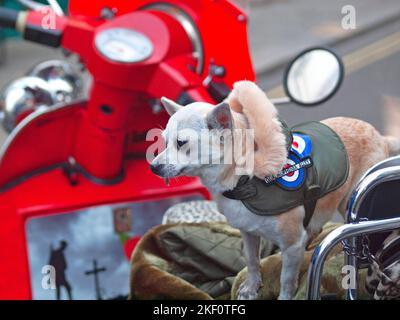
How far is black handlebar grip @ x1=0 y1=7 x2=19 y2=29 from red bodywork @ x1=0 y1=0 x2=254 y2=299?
0.19ft

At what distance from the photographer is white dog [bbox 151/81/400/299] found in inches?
Result: 54.3

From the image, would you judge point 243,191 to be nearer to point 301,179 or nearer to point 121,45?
point 301,179

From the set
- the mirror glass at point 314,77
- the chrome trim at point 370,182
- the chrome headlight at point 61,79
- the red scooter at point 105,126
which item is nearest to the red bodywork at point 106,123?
the red scooter at point 105,126

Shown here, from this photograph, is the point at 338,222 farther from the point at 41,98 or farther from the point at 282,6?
the point at 282,6

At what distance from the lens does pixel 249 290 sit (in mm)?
1725

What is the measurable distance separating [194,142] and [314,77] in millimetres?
571

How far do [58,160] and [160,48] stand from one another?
2.25ft

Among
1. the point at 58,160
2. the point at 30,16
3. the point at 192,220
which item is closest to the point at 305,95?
the point at 192,220

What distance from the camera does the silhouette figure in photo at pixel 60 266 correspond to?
229 cm

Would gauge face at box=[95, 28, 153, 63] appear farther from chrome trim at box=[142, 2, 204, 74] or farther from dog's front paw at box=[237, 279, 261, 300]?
dog's front paw at box=[237, 279, 261, 300]

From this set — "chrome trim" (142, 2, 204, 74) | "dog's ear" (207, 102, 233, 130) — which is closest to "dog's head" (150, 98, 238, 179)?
"dog's ear" (207, 102, 233, 130)

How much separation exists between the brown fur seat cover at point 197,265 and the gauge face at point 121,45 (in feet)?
1.59

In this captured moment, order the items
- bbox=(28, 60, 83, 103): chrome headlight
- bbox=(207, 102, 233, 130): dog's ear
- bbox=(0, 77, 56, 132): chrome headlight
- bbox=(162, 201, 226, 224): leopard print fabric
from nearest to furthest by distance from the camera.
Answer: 1. bbox=(207, 102, 233, 130): dog's ear
2. bbox=(162, 201, 226, 224): leopard print fabric
3. bbox=(0, 77, 56, 132): chrome headlight
4. bbox=(28, 60, 83, 103): chrome headlight

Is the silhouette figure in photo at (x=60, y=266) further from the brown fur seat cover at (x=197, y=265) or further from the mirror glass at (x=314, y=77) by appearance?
the mirror glass at (x=314, y=77)
